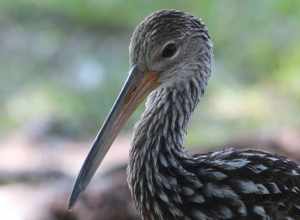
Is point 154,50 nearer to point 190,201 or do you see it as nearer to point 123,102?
point 123,102

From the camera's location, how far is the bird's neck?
526 cm

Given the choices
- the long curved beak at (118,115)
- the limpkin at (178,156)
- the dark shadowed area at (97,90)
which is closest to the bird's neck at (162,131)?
the limpkin at (178,156)

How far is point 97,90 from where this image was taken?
10.1 m

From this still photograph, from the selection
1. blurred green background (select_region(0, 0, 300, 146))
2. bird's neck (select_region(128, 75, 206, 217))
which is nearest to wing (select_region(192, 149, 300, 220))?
bird's neck (select_region(128, 75, 206, 217))

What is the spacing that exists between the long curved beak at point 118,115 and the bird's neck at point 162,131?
0.41ft

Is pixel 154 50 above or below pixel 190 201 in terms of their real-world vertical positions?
above

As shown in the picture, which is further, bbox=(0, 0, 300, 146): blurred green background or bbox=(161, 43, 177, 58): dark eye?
bbox=(0, 0, 300, 146): blurred green background

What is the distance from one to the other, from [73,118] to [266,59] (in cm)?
189

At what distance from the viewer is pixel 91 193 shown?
7191mm

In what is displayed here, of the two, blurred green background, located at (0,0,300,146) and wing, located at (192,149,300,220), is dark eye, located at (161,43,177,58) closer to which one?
wing, located at (192,149,300,220)

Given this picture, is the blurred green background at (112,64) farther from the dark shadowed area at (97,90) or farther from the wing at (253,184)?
the wing at (253,184)

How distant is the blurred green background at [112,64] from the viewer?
379 inches

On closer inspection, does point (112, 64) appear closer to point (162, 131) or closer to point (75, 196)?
point (162, 131)

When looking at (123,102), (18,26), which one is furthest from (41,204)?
(18,26)
